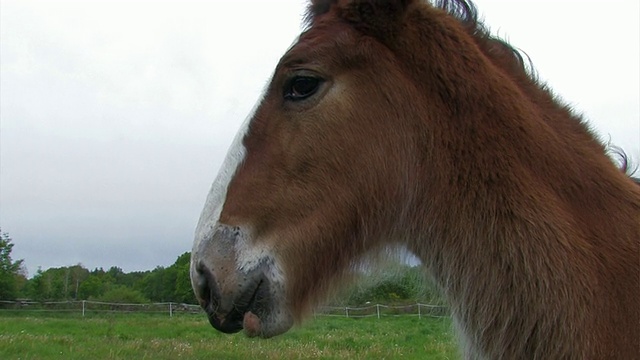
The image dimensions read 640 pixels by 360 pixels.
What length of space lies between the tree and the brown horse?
4480 centimetres

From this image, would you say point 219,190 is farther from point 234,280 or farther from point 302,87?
point 302,87

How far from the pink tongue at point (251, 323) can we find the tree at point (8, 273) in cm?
4471

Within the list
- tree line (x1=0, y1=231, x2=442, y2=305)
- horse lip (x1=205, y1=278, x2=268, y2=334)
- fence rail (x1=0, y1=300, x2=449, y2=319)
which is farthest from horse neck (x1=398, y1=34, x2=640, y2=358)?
fence rail (x1=0, y1=300, x2=449, y2=319)

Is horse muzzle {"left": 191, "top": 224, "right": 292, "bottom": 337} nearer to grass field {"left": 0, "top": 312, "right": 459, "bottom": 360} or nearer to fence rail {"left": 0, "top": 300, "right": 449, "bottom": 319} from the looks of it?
grass field {"left": 0, "top": 312, "right": 459, "bottom": 360}

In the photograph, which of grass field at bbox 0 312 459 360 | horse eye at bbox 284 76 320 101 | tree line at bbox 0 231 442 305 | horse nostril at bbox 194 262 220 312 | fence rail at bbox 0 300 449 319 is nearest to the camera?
horse nostril at bbox 194 262 220 312

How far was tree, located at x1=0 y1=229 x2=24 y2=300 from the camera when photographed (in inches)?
1646

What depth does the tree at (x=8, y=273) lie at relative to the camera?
4181 centimetres

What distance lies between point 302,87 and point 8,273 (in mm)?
46530

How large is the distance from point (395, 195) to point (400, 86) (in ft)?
1.53

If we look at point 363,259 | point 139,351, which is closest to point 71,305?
point 139,351

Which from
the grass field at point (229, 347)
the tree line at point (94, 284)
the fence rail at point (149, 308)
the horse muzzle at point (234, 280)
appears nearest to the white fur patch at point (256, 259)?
the horse muzzle at point (234, 280)

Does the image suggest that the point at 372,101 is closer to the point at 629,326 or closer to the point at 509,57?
the point at 509,57

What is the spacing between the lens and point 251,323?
248 cm

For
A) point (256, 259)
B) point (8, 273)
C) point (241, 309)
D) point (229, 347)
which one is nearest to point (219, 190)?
point (256, 259)
